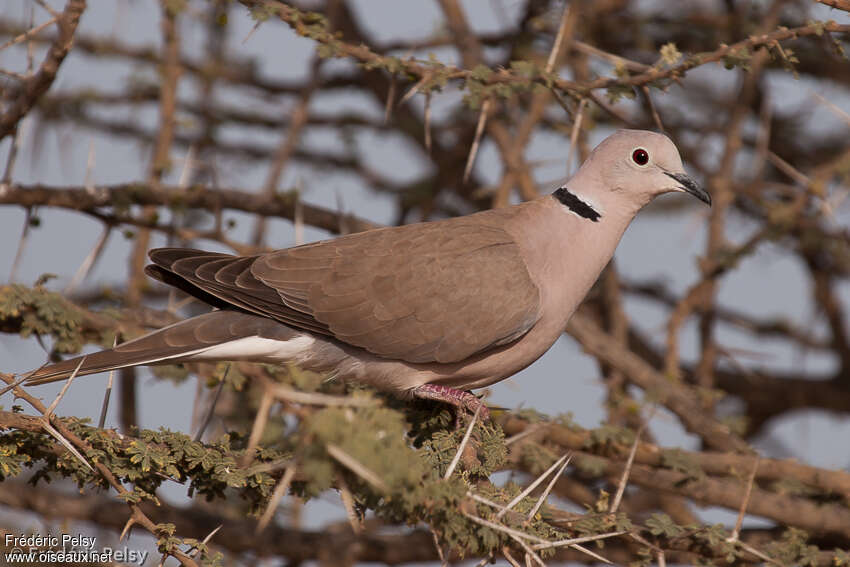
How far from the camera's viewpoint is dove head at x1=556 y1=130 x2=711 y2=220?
380 centimetres

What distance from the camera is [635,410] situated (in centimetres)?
411

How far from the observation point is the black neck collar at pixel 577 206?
3.84 metres

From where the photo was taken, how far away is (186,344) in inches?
135

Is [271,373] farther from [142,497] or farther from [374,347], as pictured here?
[142,497]

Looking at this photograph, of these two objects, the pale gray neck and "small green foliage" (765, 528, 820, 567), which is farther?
the pale gray neck

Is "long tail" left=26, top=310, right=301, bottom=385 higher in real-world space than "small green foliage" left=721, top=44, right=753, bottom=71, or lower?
lower

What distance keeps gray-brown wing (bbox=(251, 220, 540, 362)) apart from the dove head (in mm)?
426

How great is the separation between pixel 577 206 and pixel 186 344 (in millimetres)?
1613

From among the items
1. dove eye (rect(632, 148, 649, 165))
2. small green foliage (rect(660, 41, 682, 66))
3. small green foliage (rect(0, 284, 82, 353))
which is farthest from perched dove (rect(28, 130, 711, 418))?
small green foliage (rect(660, 41, 682, 66))

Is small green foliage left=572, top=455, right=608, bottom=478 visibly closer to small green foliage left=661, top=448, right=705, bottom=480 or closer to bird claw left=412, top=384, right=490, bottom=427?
small green foliage left=661, top=448, right=705, bottom=480

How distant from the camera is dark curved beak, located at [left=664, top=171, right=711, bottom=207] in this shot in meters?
3.76

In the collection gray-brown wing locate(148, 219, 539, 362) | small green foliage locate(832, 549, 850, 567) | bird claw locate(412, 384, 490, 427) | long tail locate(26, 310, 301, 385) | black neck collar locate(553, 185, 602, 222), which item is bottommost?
small green foliage locate(832, 549, 850, 567)

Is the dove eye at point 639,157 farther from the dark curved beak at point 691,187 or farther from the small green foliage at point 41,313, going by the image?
the small green foliage at point 41,313

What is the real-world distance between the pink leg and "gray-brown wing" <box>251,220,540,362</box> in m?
0.16
